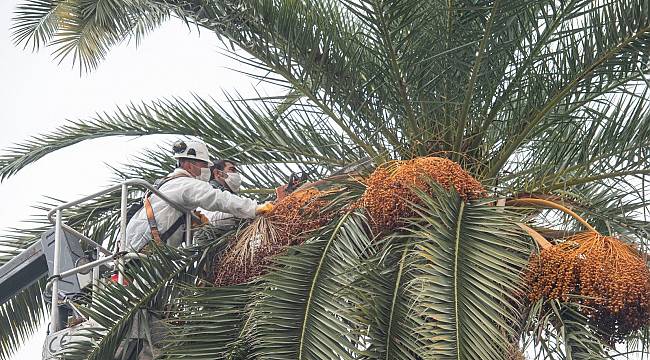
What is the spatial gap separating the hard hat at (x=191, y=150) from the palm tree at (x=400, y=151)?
0.53 metres

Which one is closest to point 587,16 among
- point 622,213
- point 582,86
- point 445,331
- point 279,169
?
point 582,86

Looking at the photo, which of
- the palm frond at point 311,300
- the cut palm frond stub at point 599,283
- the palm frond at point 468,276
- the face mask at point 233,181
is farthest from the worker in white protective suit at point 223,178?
the cut palm frond stub at point 599,283

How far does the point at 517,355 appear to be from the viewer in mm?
9609

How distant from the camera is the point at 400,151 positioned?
1189cm

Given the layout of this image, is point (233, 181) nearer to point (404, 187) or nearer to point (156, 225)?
point (156, 225)

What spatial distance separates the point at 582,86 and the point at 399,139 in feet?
5.11

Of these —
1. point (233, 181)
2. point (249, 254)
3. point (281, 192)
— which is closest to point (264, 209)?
point (249, 254)

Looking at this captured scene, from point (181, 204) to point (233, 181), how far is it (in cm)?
86

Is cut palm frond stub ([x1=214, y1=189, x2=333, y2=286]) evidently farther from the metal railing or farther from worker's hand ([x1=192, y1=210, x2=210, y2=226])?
worker's hand ([x1=192, y1=210, x2=210, y2=226])

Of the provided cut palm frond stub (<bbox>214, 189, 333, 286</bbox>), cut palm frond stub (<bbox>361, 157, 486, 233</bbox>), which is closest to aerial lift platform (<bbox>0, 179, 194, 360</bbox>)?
cut palm frond stub (<bbox>214, 189, 333, 286</bbox>)

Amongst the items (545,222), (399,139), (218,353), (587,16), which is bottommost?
(218,353)

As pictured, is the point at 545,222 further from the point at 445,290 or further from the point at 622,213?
the point at 445,290

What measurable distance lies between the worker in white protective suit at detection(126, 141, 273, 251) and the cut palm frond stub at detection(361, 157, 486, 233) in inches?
41.1

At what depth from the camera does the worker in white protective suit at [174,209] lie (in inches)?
452
